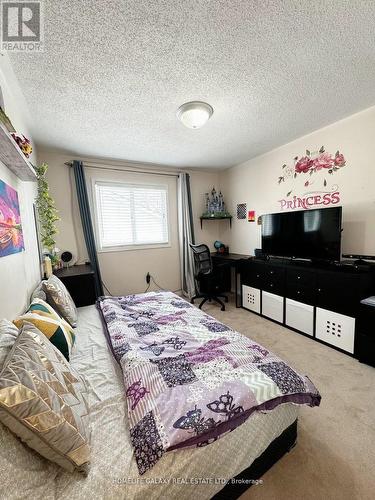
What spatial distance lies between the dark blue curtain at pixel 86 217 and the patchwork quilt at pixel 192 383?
1829 millimetres

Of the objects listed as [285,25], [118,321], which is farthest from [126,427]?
[285,25]

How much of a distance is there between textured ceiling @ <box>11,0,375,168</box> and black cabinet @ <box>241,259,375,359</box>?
174 cm

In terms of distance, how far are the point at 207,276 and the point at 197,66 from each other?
2.87 m

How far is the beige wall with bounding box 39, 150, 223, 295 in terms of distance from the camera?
3.23m

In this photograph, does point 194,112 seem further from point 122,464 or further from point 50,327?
point 122,464

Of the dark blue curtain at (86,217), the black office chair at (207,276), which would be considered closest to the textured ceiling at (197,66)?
the dark blue curtain at (86,217)

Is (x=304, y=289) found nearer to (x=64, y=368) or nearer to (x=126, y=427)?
(x=126, y=427)

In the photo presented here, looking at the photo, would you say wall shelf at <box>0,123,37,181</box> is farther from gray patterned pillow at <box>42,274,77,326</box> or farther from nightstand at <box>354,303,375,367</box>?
nightstand at <box>354,303,375,367</box>

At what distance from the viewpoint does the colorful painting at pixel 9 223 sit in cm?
130

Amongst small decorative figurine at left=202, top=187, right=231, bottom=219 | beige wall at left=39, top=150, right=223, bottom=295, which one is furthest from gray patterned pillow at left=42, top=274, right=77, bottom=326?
small decorative figurine at left=202, top=187, right=231, bottom=219

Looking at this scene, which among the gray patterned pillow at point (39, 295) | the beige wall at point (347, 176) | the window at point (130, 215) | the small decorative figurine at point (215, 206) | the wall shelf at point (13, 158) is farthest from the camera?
the small decorative figurine at point (215, 206)

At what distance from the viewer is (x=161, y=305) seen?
2242 mm

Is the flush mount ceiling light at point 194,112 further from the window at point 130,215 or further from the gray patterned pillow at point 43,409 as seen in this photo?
the gray patterned pillow at point 43,409

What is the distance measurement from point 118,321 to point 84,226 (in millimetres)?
2030
